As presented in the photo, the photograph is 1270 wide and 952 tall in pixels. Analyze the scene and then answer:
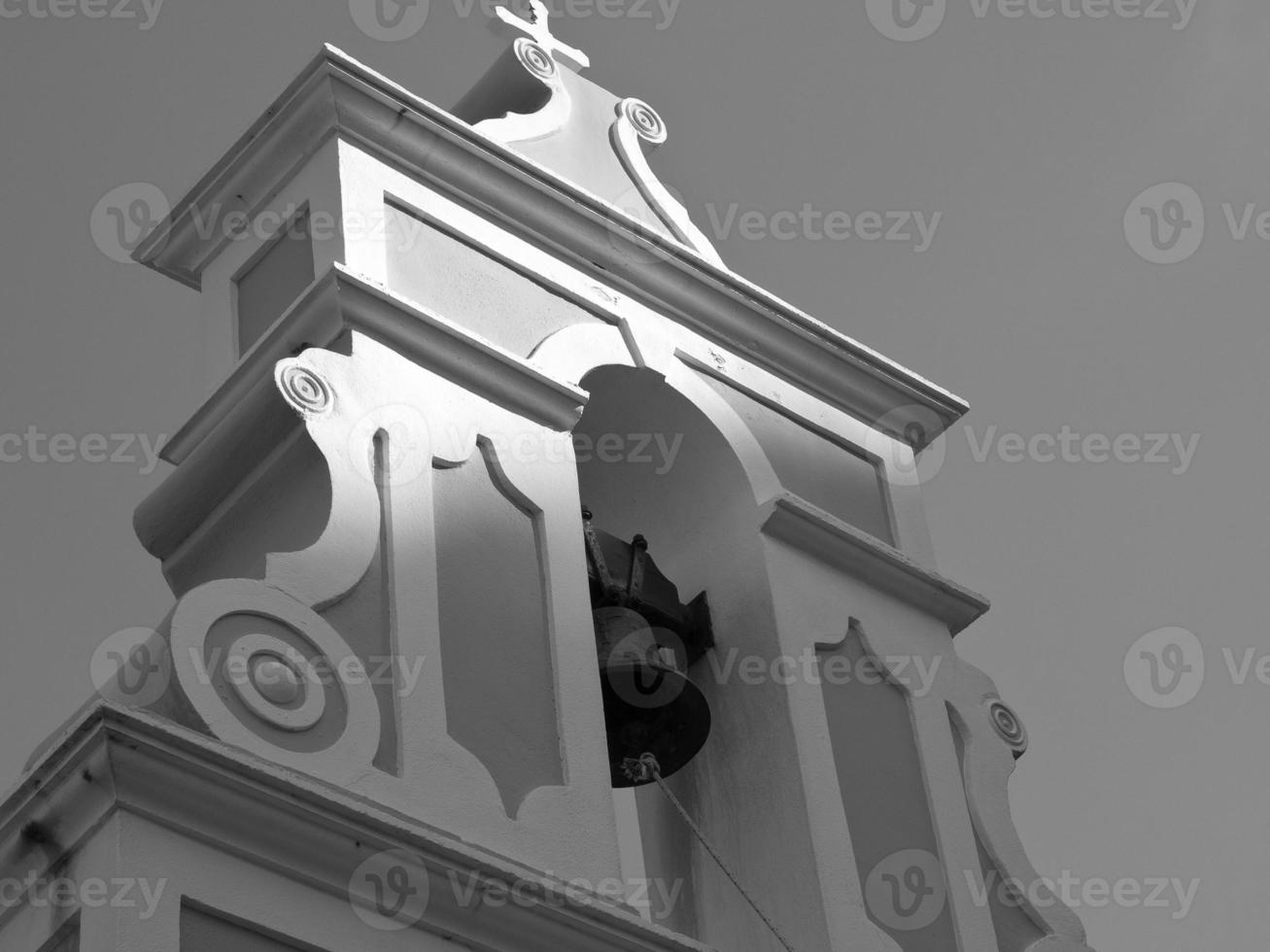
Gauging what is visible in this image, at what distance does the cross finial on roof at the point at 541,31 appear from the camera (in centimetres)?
1031

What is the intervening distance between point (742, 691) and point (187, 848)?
2413mm

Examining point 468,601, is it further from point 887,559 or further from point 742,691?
point 887,559

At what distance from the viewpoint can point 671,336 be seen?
9.60 meters

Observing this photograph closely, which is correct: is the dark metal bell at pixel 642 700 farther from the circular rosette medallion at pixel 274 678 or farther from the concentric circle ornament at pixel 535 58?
the concentric circle ornament at pixel 535 58

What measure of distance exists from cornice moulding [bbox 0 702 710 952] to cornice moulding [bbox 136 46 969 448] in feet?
7.92

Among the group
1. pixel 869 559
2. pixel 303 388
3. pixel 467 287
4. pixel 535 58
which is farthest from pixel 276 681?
pixel 535 58

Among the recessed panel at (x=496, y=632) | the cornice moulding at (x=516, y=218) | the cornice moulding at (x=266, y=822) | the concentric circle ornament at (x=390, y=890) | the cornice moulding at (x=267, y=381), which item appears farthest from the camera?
the cornice moulding at (x=516, y=218)

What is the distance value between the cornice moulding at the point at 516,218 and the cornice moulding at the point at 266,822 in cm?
241

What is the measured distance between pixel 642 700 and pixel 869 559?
1.03 m

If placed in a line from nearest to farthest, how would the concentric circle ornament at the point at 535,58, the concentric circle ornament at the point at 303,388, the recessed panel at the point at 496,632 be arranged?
the recessed panel at the point at 496,632 → the concentric circle ornament at the point at 303,388 → the concentric circle ornament at the point at 535,58

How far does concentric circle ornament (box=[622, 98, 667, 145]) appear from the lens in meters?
10.4

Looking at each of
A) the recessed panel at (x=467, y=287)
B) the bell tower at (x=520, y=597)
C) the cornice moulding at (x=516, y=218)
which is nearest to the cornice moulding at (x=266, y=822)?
the bell tower at (x=520, y=597)

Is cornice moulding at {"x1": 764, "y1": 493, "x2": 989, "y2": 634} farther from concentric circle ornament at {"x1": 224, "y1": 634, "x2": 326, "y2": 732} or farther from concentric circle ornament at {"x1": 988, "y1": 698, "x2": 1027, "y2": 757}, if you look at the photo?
concentric circle ornament at {"x1": 224, "y1": 634, "x2": 326, "y2": 732}

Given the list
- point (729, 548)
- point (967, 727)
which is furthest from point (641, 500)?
point (967, 727)
